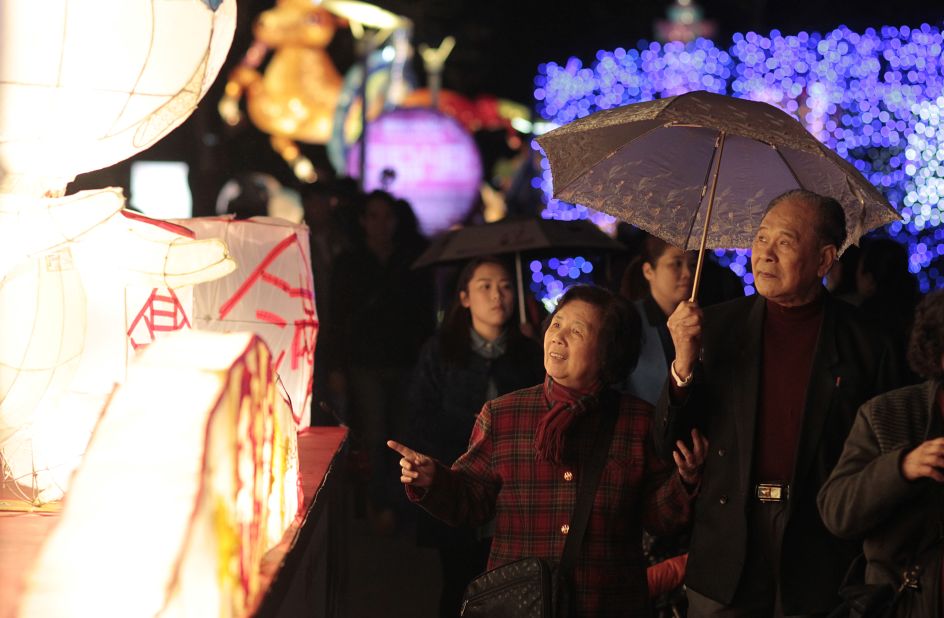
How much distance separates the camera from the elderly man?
3.67 metres

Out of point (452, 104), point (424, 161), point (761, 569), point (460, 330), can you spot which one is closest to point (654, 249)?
point (460, 330)

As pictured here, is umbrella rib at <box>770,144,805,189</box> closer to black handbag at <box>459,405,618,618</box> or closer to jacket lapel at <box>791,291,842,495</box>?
jacket lapel at <box>791,291,842,495</box>

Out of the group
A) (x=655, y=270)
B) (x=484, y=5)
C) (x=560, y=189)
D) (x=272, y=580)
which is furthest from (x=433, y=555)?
(x=484, y=5)

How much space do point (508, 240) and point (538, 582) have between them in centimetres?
345

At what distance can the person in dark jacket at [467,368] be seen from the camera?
553 cm

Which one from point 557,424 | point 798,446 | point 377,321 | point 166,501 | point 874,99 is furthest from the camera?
point 874,99

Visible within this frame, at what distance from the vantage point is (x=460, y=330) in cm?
573

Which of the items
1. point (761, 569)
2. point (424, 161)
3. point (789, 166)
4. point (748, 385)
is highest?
point (424, 161)

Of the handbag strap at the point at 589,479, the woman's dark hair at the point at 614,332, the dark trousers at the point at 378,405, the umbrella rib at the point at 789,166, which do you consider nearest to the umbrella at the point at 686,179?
the umbrella rib at the point at 789,166

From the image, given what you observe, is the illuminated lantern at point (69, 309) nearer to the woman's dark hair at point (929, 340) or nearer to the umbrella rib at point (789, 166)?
the woman's dark hair at point (929, 340)

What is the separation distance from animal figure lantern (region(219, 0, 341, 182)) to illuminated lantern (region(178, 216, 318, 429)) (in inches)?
621

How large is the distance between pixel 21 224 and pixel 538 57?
27.4m

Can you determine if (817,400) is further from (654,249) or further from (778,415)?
(654,249)

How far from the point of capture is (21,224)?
291 centimetres
